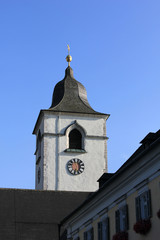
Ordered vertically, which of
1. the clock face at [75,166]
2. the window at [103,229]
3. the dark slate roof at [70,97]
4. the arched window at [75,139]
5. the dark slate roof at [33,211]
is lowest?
the window at [103,229]

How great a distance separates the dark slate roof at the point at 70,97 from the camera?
44.8 meters

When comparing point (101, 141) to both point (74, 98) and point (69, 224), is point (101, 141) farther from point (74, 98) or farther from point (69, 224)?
point (69, 224)

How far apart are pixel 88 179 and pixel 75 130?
4.41m

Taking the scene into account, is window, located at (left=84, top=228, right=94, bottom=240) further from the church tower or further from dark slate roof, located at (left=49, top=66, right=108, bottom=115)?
dark slate roof, located at (left=49, top=66, right=108, bottom=115)

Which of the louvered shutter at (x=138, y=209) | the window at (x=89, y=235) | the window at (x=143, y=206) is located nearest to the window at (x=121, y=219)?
the louvered shutter at (x=138, y=209)

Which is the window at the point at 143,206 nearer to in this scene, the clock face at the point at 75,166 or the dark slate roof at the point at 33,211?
the dark slate roof at the point at 33,211

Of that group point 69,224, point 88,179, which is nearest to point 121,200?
point 69,224

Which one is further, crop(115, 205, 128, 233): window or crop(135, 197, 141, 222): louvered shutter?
crop(115, 205, 128, 233): window

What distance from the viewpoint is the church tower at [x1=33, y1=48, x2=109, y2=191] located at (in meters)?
41.9

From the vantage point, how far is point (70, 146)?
43.2m

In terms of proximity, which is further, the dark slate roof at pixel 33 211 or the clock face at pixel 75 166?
the clock face at pixel 75 166

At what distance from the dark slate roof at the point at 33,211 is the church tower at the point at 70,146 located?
132 inches

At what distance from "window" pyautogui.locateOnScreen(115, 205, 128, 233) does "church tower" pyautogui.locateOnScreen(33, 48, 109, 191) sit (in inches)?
764

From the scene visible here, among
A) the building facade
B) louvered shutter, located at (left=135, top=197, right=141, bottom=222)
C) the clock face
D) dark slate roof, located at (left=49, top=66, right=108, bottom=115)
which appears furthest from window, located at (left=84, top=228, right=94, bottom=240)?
dark slate roof, located at (left=49, top=66, right=108, bottom=115)
